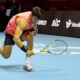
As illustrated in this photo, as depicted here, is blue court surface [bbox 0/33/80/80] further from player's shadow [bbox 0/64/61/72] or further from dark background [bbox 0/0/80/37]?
dark background [bbox 0/0/80/37]

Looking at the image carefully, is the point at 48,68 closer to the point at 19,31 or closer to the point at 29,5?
the point at 19,31

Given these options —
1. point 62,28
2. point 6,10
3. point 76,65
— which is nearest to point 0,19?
point 6,10

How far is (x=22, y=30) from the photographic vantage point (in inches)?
282

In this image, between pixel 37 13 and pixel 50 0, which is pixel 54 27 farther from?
pixel 37 13

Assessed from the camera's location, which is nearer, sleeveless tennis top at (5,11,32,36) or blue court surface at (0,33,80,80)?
blue court surface at (0,33,80,80)

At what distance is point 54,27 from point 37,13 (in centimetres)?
1096

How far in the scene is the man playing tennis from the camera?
23.1 ft

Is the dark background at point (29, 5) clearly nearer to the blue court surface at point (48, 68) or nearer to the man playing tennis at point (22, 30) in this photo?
the blue court surface at point (48, 68)

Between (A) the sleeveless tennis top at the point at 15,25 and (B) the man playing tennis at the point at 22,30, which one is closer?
(B) the man playing tennis at the point at 22,30

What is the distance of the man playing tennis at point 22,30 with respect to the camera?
7029 mm

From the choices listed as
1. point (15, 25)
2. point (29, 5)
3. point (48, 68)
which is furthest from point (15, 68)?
point (29, 5)

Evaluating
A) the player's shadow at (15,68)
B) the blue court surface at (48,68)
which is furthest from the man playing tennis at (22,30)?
the blue court surface at (48,68)

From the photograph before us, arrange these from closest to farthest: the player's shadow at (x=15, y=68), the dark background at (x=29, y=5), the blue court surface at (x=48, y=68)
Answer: the blue court surface at (x=48, y=68) → the player's shadow at (x=15, y=68) → the dark background at (x=29, y=5)

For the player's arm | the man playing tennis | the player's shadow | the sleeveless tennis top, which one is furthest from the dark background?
the player's arm
